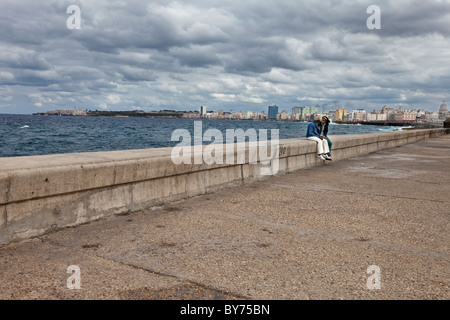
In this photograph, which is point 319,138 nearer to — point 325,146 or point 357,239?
point 325,146

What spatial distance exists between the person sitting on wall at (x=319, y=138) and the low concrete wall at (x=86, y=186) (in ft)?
15.7

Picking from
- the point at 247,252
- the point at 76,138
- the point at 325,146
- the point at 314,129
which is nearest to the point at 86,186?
the point at 247,252

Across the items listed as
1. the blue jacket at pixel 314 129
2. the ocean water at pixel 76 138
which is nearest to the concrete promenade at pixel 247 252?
the blue jacket at pixel 314 129

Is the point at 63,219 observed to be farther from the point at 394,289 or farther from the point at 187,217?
the point at 394,289

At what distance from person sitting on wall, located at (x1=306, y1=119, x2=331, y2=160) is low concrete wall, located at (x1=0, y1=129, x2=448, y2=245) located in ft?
15.7

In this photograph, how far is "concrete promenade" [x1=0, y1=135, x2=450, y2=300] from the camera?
331 centimetres

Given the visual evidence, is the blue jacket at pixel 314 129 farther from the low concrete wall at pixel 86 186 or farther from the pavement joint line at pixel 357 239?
the pavement joint line at pixel 357 239

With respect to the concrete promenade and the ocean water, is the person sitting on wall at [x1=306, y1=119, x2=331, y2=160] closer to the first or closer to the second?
the concrete promenade

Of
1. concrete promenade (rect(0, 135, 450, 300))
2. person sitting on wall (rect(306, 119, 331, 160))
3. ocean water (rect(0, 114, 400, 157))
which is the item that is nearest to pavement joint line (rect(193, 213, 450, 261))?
concrete promenade (rect(0, 135, 450, 300))

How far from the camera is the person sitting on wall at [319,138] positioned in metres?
12.1

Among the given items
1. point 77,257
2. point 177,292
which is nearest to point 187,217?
point 77,257

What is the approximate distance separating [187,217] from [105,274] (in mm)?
2136

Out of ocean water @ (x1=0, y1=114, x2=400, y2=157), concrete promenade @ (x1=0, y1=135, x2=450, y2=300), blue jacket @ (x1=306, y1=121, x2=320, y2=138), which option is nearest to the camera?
concrete promenade @ (x1=0, y1=135, x2=450, y2=300)
